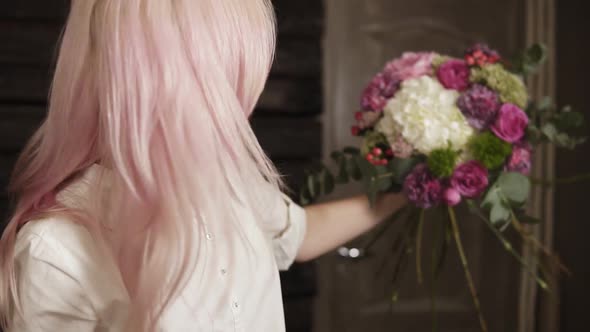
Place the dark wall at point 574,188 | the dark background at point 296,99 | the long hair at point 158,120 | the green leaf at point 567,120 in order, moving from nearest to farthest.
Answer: the long hair at point 158,120, the green leaf at point 567,120, the dark background at point 296,99, the dark wall at point 574,188

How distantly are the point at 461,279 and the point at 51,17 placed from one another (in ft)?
6.22

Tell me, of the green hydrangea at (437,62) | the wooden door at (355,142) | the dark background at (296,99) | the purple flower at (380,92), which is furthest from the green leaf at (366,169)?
the wooden door at (355,142)

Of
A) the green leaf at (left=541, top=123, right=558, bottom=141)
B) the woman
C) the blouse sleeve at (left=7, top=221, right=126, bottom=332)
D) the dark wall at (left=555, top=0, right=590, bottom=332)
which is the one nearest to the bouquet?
the green leaf at (left=541, top=123, right=558, bottom=141)

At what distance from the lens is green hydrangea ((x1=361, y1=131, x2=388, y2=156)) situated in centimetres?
131

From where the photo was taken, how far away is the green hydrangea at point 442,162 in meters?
1.19

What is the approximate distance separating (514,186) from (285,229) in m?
0.43

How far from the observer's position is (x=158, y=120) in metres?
0.77

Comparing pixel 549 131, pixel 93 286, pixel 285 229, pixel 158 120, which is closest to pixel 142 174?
pixel 158 120

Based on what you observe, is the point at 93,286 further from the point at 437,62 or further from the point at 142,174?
the point at 437,62

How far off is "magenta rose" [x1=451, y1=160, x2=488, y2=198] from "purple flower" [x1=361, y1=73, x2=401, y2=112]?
0.70 ft

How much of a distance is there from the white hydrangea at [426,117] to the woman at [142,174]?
1.38 feet

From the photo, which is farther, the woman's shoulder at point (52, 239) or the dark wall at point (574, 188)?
the dark wall at point (574, 188)

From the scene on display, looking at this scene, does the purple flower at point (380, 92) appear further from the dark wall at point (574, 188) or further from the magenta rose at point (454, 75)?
the dark wall at point (574, 188)

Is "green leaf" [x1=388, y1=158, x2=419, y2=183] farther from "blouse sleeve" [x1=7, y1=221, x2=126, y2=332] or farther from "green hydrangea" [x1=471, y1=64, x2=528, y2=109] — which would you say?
"blouse sleeve" [x1=7, y1=221, x2=126, y2=332]
